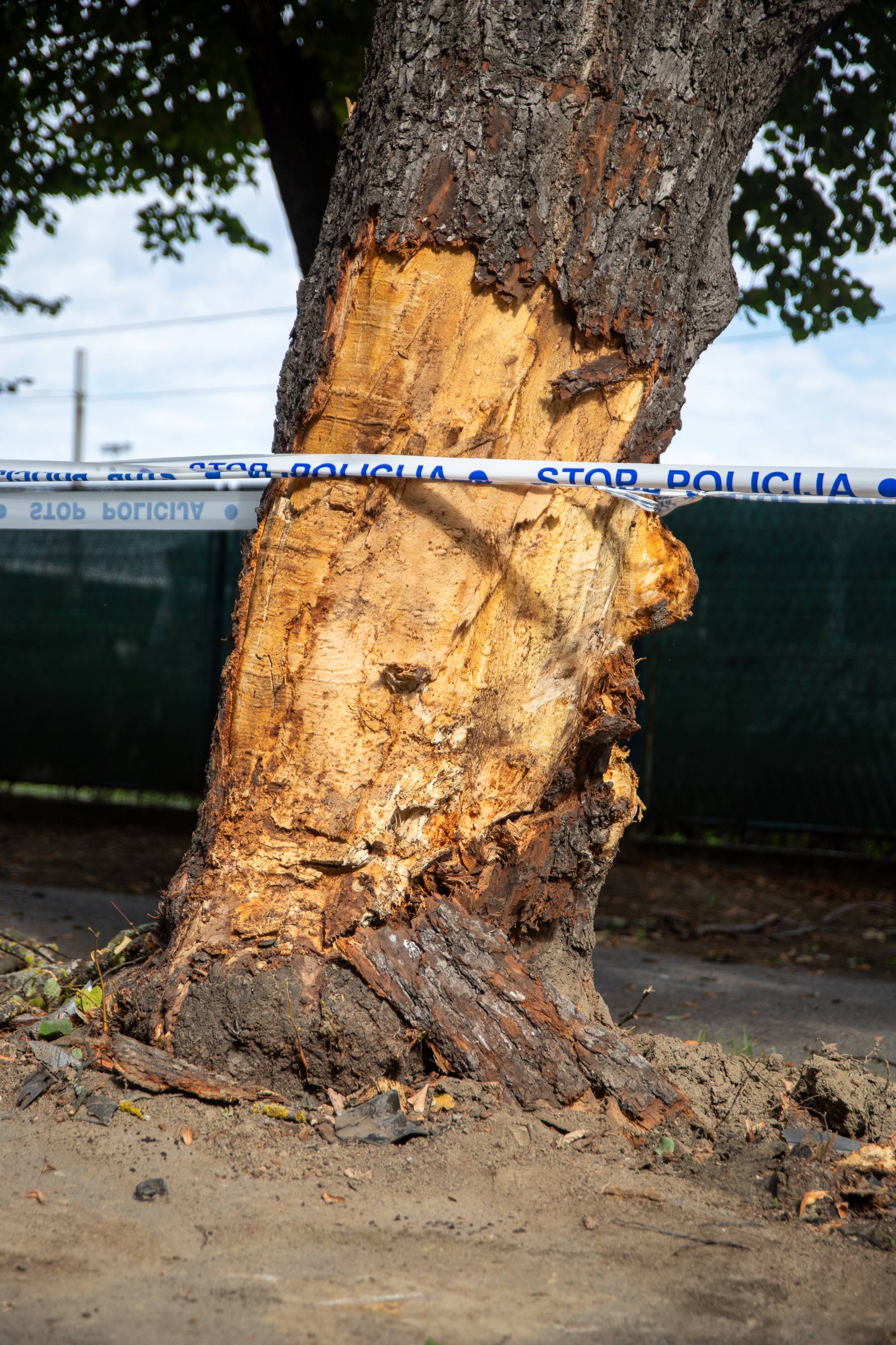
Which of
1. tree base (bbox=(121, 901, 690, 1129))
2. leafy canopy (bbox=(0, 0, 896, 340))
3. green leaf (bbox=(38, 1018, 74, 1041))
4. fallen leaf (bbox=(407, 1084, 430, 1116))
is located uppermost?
leafy canopy (bbox=(0, 0, 896, 340))

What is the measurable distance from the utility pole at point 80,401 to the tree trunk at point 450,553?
3179cm

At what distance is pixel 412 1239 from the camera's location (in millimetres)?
1824

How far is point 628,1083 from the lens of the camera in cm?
233

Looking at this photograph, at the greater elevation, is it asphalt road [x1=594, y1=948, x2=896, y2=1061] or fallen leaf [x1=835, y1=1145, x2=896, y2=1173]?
fallen leaf [x1=835, y1=1145, x2=896, y2=1173]

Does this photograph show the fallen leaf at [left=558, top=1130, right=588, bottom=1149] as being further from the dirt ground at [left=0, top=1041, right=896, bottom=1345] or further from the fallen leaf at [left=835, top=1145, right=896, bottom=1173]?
the fallen leaf at [left=835, top=1145, right=896, bottom=1173]

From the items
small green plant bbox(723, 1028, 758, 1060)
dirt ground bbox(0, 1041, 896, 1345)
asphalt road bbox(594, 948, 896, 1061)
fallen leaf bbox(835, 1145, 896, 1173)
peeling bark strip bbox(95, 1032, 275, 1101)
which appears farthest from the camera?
asphalt road bbox(594, 948, 896, 1061)

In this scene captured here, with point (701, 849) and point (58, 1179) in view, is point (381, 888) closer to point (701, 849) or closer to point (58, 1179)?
point (58, 1179)

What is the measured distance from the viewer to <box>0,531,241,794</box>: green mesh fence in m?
8.40

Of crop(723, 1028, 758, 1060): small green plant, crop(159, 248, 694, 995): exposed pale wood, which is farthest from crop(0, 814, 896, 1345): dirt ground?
crop(159, 248, 694, 995): exposed pale wood

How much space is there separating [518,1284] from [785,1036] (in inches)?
91.0

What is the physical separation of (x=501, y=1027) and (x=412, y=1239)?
23.2 inches

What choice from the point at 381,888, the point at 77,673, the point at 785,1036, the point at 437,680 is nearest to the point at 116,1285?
the point at 381,888

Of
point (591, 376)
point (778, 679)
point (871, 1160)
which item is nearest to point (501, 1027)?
point (871, 1160)

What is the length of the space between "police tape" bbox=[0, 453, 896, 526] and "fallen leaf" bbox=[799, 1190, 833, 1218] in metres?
1.62
